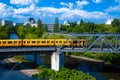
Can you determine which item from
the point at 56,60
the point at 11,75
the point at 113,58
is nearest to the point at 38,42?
the point at 56,60

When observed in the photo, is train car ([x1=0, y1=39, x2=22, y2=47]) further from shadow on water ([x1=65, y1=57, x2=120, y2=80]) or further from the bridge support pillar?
shadow on water ([x1=65, y1=57, x2=120, y2=80])

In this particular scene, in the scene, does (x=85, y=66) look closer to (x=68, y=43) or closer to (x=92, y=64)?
(x=92, y=64)

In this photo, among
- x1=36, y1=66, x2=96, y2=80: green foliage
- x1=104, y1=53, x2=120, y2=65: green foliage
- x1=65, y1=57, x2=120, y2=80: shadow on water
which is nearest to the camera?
x1=36, y1=66, x2=96, y2=80: green foliage

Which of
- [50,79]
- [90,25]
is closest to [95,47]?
[50,79]

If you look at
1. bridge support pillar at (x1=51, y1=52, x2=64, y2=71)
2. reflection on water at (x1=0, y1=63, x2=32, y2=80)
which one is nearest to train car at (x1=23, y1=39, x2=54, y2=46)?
bridge support pillar at (x1=51, y1=52, x2=64, y2=71)

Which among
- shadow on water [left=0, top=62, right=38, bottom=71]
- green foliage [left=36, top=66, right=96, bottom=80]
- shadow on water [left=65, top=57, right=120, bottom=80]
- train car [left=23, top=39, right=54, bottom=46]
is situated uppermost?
train car [left=23, top=39, right=54, bottom=46]

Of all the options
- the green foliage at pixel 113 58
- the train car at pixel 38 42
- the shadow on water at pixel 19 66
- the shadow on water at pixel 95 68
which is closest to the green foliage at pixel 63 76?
the shadow on water at pixel 95 68

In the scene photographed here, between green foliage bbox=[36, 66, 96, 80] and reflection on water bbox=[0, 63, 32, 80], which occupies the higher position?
green foliage bbox=[36, 66, 96, 80]

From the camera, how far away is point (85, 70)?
3356 inches

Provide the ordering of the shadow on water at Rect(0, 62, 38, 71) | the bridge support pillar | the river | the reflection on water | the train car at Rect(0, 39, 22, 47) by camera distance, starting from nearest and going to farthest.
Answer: the reflection on water
the river
the bridge support pillar
the train car at Rect(0, 39, 22, 47)
the shadow on water at Rect(0, 62, 38, 71)

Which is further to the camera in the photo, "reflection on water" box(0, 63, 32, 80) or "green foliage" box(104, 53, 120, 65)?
"green foliage" box(104, 53, 120, 65)

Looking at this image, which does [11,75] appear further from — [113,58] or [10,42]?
[113,58]

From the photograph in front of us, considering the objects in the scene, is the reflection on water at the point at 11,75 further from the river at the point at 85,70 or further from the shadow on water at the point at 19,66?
the shadow on water at the point at 19,66

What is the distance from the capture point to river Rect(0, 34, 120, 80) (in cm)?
7288
